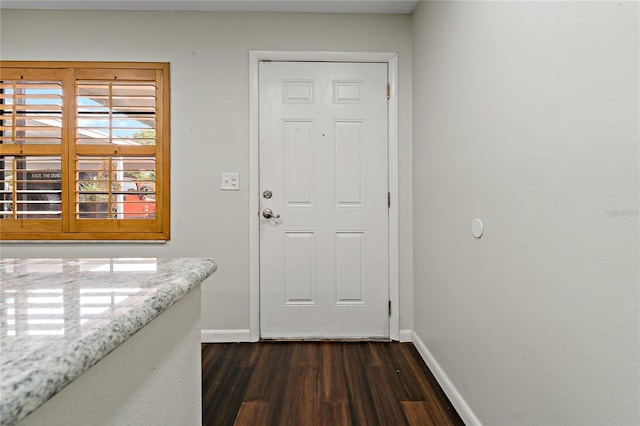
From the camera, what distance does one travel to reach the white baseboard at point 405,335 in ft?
8.08

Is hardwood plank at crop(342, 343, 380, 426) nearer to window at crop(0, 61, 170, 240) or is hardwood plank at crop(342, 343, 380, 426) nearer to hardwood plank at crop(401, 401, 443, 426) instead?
→ hardwood plank at crop(401, 401, 443, 426)

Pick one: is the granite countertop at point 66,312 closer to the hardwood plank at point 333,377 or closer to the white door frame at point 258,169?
the hardwood plank at point 333,377

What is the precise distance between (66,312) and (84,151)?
244cm

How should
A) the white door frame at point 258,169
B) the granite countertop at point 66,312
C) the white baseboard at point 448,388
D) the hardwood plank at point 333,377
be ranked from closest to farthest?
the granite countertop at point 66,312, the white baseboard at point 448,388, the hardwood plank at point 333,377, the white door frame at point 258,169

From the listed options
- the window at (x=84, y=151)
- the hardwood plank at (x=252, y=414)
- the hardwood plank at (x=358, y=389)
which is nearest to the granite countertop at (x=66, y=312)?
the hardwood plank at (x=252, y=414)

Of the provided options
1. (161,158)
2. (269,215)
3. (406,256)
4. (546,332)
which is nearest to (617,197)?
(546,332)

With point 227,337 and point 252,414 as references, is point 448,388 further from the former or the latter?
point 227,337

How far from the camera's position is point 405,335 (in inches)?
97.3

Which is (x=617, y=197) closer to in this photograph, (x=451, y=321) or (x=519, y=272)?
(x=519, y=272)

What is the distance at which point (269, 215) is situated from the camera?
8.09ft

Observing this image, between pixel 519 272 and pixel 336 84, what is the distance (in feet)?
6.00

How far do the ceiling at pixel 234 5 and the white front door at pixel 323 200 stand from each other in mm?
375

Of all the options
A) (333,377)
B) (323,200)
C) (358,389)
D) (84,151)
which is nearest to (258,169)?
(323,200)

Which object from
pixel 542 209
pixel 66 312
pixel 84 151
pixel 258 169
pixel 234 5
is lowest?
pixel 66 312
